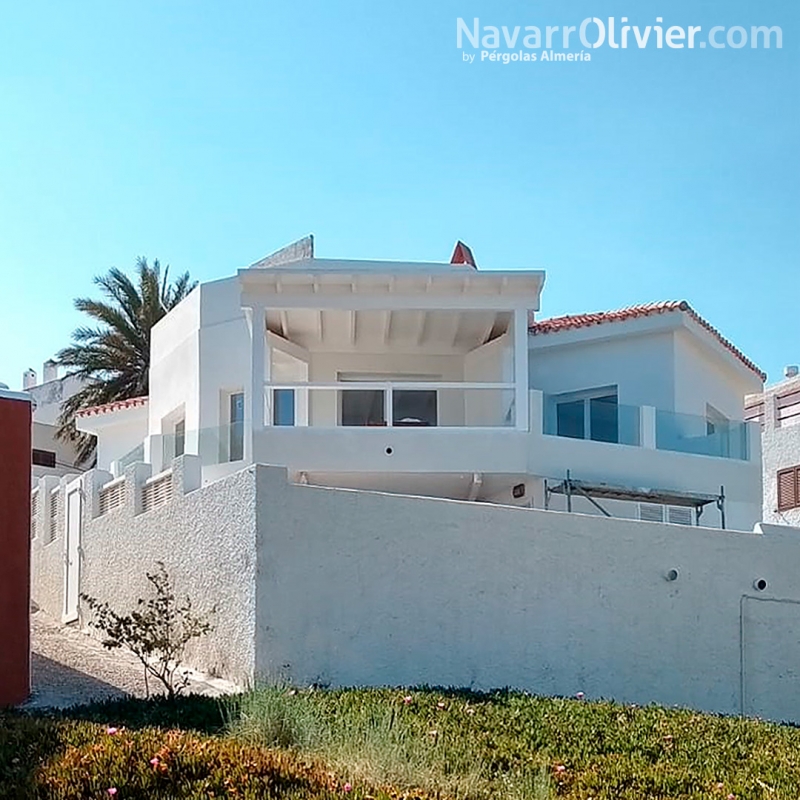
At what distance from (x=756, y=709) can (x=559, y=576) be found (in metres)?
3.16

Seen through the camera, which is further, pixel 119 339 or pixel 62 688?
pixel 119 339

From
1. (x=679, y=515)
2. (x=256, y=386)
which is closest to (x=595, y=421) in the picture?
(x=679, y=515)

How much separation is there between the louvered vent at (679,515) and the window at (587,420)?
1.73 meters

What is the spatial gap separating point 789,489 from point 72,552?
11.2 meters

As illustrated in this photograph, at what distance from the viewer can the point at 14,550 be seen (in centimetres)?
1148

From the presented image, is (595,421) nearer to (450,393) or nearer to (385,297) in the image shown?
(450,393)

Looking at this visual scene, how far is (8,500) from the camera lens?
11.5 metres

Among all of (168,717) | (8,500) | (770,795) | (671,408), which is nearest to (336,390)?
(671,408)

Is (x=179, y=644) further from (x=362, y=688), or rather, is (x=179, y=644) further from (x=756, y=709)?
(x=756, y=709)

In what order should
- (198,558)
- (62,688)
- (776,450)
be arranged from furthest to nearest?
(776,450) → (198,558) → (62,688)

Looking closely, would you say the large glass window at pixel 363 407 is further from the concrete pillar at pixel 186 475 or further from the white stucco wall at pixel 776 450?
the white stucco wall at pixel 776 450

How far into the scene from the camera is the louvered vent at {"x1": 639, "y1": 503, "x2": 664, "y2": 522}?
2012cm

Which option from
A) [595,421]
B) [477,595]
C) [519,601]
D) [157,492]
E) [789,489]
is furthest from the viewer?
[595,421]

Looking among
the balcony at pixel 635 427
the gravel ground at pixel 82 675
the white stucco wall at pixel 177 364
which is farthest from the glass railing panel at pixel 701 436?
the gravel ground at pixel 82 675
